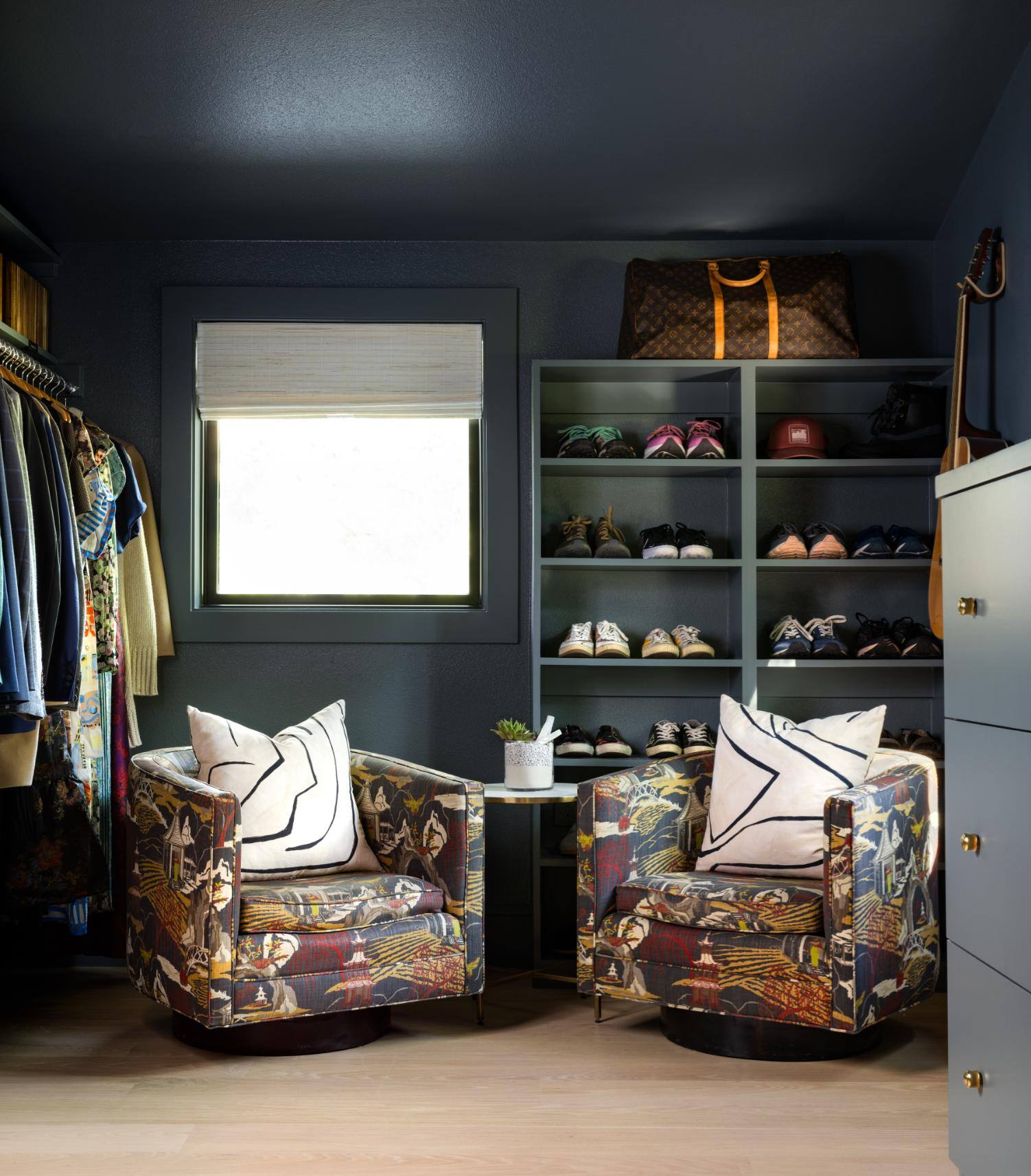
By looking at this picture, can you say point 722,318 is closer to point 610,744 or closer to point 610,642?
point 610,642

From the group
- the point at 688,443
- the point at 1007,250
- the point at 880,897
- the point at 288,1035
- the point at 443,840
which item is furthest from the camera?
the point at 688,443

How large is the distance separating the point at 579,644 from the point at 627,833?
2.43 feet

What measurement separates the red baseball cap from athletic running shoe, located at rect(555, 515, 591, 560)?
2.22ft

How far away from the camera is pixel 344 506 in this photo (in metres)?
3.93

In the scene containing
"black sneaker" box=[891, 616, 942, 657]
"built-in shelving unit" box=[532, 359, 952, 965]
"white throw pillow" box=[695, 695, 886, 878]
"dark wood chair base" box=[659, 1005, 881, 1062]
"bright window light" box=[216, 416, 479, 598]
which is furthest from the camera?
"bright window light" box=[216, 416, 479, 598]

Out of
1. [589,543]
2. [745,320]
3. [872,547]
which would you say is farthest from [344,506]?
[872,547]

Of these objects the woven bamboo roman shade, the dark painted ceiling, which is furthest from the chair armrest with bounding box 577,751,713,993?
the dark painted ceiling

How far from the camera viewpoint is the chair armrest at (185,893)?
8.69 feet

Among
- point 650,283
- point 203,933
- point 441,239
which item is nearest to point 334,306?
point 441,239

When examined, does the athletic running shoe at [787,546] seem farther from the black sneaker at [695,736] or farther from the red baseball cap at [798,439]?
the black sneaker at [695,736]

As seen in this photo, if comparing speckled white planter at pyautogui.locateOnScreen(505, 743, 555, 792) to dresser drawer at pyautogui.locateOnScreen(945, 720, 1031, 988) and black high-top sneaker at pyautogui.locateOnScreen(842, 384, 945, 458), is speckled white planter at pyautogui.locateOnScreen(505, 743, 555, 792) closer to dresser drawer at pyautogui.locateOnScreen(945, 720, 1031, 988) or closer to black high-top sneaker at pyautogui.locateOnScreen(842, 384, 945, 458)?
black high-top sneaker at pyautogui.locateOnScreen(842, 384, 945, 458)

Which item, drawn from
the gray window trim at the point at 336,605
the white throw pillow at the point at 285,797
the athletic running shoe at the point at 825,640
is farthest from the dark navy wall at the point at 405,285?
the athletic running shoe at the point at 825,640

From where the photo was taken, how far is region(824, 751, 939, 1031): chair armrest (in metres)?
2.61

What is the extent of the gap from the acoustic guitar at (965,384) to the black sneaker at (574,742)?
1.14 m
